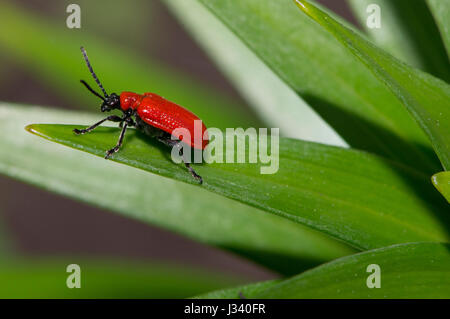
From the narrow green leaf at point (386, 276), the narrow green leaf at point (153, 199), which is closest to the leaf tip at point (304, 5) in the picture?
the narrow green leaf at point (386, 276)

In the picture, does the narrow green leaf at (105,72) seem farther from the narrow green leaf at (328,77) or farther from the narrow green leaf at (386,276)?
the narrow green leaf at (386,276)

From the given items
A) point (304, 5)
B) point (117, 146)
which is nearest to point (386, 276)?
point (304, 5)

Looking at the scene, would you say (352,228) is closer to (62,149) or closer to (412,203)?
(412,203)

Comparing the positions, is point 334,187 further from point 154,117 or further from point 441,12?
point 154,117

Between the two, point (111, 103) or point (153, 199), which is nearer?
point (153, 199)

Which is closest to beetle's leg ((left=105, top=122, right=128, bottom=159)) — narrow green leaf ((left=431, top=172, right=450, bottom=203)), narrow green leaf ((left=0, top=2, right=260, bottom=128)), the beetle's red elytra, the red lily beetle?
the red lily beetle

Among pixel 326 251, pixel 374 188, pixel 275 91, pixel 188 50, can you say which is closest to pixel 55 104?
pixel 188 50
